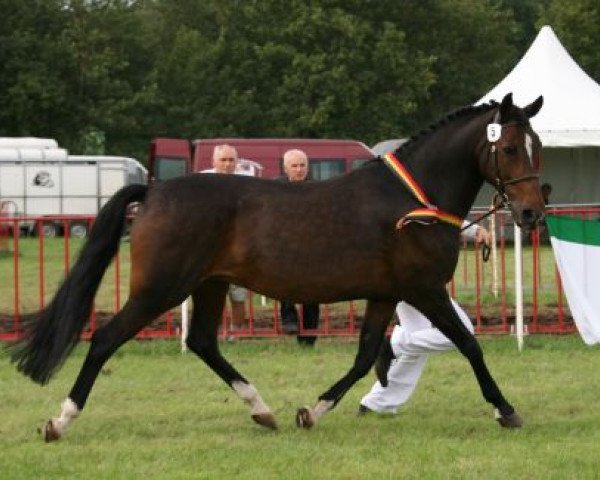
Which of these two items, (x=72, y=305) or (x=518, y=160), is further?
(x=72, y=305)

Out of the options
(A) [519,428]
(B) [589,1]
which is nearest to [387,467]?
(A) [519,428]

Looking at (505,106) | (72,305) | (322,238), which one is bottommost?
(72,305)

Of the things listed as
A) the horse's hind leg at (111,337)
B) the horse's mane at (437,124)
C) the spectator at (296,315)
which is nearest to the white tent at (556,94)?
the spectator at (296,315)

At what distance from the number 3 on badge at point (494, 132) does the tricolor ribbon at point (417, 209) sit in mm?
515

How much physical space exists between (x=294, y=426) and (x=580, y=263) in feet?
14.7

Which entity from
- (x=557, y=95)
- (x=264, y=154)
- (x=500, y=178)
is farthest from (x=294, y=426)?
(x=264, y=154)

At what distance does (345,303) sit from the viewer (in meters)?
15.4

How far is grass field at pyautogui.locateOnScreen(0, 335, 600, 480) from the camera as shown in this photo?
22.8ft

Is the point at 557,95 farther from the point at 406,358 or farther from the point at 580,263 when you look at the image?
the point at 406,358

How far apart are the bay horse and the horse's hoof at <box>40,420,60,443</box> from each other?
209 mm

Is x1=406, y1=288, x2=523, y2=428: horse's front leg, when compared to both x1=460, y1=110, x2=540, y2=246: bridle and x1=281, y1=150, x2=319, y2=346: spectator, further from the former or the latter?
x1=281, y1=150, x2=319, y2=346: spectator

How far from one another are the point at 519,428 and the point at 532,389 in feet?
5.30

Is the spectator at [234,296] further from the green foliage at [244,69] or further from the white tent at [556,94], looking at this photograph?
the green foliage at [244,69]

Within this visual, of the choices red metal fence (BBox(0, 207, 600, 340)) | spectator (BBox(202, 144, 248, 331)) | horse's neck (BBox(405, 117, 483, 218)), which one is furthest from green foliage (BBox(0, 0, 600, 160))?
horse's neck (BBox(405, 117, 483, 218))
